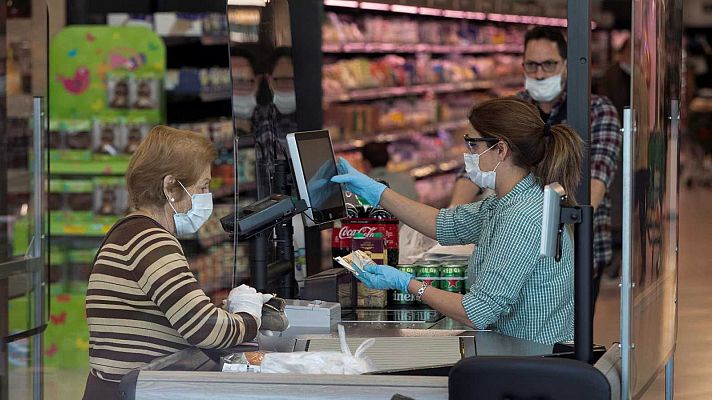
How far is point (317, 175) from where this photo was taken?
12.1 ft

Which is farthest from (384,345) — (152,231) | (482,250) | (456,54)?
(456,54)

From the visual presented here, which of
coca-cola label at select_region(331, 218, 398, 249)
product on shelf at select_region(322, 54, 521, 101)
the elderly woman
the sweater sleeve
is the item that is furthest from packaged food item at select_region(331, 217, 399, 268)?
product on shelf at select_region(322, 54, 521, 101)

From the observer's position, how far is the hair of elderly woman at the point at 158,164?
3.10 metres

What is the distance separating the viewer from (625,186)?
265 centimetres

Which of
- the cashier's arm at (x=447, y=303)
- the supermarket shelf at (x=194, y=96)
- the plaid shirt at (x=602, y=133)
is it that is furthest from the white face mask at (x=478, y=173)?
the supermarket shelf at (x=194, y=96)

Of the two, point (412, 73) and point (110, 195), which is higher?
point (412, 73)

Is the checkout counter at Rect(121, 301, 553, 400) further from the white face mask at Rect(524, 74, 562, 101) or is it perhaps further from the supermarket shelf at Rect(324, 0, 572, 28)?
the supermarket shelf at Rect(324, 0, 572, 28)

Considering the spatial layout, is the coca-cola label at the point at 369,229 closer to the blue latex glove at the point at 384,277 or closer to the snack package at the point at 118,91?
the blue latex glove at the point at 384,277

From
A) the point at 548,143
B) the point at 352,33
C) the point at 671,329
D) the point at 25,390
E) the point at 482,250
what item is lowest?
the point at 25,390

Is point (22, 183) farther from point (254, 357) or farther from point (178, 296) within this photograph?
point (254, 357)

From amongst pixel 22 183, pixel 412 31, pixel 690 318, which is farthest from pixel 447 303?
pixel 412 31

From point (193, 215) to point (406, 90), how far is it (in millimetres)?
7972

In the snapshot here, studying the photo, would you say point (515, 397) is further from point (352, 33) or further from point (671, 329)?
point (352, 33)

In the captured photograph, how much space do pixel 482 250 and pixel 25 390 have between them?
318 centimetres
